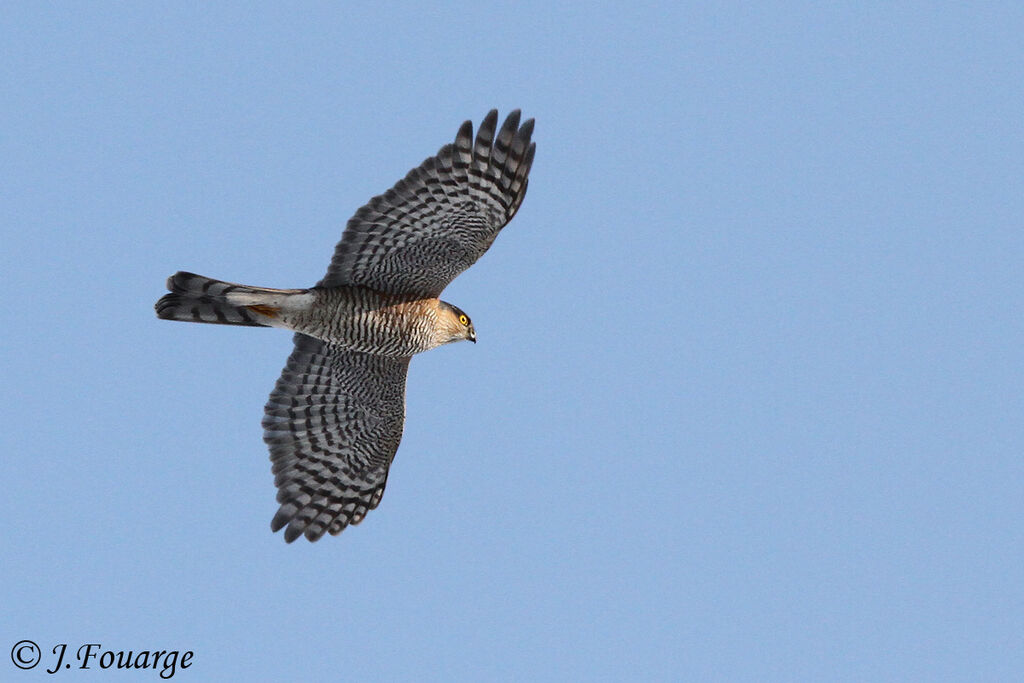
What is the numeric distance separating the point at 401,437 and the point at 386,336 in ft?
5.05

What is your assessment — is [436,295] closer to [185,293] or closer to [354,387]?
[354,387]

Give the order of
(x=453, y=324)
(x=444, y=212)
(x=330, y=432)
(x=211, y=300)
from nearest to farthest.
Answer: (x=444, y=212)
(x=211, y=300)
(x=453, y=324)
(x=330, y=432)

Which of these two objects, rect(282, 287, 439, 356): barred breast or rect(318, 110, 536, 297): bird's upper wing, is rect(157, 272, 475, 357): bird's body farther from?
rect(318, 110, 536, 297): bird's upper wing

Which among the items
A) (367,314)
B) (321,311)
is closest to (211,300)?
(321,311)

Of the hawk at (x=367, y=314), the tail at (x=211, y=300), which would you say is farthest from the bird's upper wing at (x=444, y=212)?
the tail at (x=211, y=300)

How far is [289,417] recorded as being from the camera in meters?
12.2

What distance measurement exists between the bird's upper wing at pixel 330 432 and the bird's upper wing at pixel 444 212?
124 cm

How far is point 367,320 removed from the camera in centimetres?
1111

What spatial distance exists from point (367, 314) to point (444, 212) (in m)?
1.29

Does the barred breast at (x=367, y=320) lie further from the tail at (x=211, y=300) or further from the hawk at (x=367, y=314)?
the tail at (x=211, y=300)

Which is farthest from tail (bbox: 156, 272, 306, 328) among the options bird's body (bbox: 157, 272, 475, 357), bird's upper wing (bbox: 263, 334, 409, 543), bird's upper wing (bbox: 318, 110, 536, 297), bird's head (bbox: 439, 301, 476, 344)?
bird's head (bbox: 439, 301, 476, 344)

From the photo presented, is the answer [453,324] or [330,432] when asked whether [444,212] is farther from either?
[330,432]

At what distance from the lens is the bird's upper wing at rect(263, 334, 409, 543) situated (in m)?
12.0

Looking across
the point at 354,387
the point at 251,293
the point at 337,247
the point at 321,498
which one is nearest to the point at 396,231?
the point at 337,247
